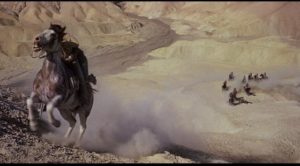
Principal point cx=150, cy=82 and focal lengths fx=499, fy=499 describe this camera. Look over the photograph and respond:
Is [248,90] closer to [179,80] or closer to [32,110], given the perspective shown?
[179,80]

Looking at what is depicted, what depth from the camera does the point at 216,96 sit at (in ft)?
84.2

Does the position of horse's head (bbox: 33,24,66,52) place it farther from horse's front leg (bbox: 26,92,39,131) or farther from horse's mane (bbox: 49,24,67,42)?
horse's front leg (bbox: 26,92,39,131)

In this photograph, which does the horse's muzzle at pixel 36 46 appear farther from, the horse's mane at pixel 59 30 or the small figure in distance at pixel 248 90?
the small figure in distance at pixel 248 90

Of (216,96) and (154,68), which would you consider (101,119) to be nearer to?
(216,96)

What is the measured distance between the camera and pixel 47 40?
9703mm

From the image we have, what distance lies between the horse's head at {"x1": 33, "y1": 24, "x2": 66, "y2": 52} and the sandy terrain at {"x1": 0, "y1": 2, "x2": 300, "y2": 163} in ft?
6.93

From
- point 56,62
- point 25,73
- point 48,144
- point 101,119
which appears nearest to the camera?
point 56,62

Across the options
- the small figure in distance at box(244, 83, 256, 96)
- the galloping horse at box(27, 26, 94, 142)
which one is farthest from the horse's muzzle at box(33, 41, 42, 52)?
the small figure in distance at box(244, 83, 256, 96)

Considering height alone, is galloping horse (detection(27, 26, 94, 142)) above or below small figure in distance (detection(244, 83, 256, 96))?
above

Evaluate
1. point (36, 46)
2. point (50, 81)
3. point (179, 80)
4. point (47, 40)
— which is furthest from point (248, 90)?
point (36, 46)

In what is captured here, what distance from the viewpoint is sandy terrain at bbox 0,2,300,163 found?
46.8 feet

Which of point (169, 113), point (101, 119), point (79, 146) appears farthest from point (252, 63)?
point (79, 146)

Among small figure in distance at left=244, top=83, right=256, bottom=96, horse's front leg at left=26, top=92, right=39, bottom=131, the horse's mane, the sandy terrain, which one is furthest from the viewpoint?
small figure in distance at left=244, top=83, right=256, bottom=96

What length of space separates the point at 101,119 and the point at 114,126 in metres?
1.26
